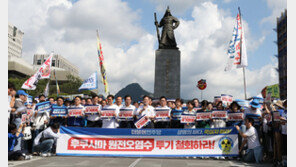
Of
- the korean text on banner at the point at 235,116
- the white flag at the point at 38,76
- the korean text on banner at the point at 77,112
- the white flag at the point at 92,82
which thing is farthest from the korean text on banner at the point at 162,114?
the white flag at the point at 38,76

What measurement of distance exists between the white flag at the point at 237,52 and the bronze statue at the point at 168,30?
36.9 ft

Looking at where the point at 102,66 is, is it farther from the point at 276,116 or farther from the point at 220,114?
the point at 276,116

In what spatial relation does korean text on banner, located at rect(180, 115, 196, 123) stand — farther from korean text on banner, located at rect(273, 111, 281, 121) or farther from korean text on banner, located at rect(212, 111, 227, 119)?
korean text on banner, located at rect(273, 111, 281, 121)

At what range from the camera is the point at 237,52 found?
1346 centimetres

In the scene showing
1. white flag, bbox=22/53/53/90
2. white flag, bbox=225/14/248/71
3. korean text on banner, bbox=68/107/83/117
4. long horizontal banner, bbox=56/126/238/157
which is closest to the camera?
long horizontal banner, bbox=56/126/238/157

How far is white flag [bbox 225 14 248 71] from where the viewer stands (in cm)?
1321

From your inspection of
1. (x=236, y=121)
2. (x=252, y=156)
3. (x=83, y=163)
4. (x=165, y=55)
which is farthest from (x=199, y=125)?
(x=165, y=55)

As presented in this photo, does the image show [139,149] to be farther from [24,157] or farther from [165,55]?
[165,55]

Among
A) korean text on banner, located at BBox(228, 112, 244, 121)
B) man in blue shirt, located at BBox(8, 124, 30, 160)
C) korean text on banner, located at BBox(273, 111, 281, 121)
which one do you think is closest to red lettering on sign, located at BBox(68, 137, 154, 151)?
man in blue shirt, located at BBox(8, 124, 30, 160)

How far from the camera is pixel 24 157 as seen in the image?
837 centimetres

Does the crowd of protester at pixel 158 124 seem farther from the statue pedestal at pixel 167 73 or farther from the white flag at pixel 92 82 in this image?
the statue pedestal at pixel 167 73

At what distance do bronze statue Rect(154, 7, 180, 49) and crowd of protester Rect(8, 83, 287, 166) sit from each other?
47.5ft

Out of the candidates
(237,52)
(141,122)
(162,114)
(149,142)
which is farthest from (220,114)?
(237,52)

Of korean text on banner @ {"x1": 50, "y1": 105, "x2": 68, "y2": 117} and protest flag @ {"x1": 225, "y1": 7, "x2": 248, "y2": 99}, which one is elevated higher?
protest flag @ {"x1": 225, "y1": 7, "x2": 248, "y2": 99}
